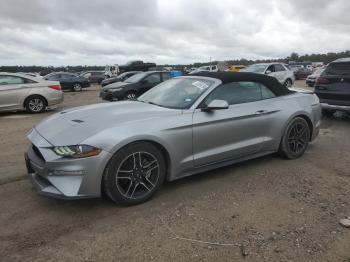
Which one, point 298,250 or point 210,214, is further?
point 210,214

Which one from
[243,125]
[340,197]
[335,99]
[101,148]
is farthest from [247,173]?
[335,99]

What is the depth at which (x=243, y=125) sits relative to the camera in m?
4.90

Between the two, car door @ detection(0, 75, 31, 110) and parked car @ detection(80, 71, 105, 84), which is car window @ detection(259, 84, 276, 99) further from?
parked car @ detection(80, 71, 105, 84)

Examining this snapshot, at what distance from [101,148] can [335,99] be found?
7.05 meters

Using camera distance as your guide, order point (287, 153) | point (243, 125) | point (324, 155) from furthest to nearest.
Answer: point (324, 155) → point (287, 153) → point (243, 125)

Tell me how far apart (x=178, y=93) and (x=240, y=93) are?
0.92m

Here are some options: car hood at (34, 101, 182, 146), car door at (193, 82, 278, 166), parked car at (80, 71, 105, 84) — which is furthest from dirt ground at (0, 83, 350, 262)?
parked car at (80, 71, 105, 84)

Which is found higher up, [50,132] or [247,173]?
[50,132]

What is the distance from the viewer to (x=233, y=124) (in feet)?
15.6

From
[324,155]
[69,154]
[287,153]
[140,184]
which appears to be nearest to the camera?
[69,154]

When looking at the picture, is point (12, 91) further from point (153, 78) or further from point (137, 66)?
point (137, 66)

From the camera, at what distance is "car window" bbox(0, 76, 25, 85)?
11.4 metres

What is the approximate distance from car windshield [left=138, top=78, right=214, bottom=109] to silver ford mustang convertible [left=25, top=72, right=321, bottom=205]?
0.05 ft

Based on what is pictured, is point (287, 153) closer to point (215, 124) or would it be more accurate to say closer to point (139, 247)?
point (215, 124)
